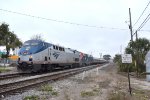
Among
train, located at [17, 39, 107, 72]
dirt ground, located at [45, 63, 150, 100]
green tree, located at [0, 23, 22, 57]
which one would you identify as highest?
green tree, located at [0, 23, 22, 57]

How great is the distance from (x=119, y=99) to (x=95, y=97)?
1.54 metres

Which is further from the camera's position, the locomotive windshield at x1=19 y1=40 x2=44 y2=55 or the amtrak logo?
the amtrak logo

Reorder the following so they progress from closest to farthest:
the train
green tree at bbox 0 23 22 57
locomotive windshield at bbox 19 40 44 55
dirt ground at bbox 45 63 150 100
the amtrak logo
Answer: dirt ground at bbox 45 63 150 100 < the train < locomotive windshield at bbox 19 40 44 55 < the amtrak logo < green tree at bbox 0 23 22 57

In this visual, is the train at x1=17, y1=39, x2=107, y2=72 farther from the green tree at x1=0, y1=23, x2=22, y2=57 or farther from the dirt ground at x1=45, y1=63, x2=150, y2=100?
the green tree at x1=0, y1=23, x2=22, y2=57

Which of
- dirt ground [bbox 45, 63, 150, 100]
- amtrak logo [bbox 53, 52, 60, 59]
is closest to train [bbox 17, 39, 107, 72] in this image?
amtrak logo [bbox 53, 52, 60, 59]

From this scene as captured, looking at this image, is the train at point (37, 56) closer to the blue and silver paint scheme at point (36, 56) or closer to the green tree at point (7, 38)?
the blue and silver paint scheme at point (36, 56)

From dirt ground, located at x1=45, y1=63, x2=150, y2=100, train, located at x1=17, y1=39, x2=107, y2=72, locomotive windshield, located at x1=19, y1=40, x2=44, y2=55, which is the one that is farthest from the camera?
locomotive windshield, located at x1=19, y1=40, x2=44, y2=55

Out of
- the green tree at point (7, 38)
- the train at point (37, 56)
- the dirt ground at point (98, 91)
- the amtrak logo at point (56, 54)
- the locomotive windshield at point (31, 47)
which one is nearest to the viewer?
the dirt ground at point (98, 91)

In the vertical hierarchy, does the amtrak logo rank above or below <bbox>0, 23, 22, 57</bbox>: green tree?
below

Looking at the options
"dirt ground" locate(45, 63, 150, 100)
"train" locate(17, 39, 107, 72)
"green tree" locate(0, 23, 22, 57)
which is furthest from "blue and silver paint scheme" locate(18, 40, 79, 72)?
"green tree" locate(0, 23, 22, 57)

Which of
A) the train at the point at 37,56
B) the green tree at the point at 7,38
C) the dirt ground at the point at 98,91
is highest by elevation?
the green tree at the point at 7,38

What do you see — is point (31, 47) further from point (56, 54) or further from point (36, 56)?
point (56, 54)

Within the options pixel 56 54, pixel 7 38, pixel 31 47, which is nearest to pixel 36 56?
pixel 31 47

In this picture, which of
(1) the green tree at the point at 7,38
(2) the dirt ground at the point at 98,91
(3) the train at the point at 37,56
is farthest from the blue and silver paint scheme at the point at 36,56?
(1) the green tree at the point at 7,38
